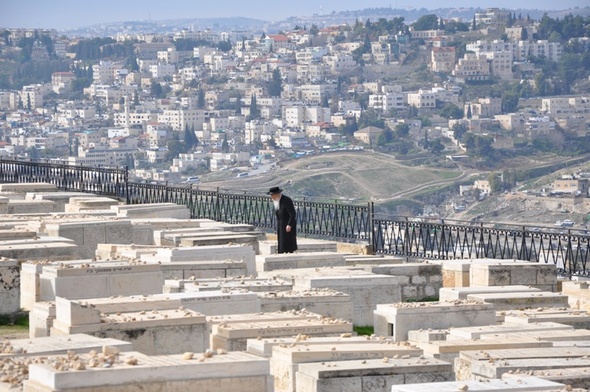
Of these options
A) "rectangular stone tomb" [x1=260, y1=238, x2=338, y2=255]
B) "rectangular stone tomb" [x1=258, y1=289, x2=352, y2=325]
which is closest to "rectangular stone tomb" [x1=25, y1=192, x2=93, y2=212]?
"rectangular stone tomb" [x1=260, y1=238, x2=338, y2=255]

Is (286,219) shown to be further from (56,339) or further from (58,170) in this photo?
(58,170)

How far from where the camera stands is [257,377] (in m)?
7.07

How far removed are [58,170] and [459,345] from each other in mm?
17095

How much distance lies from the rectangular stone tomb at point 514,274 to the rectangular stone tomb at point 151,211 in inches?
177

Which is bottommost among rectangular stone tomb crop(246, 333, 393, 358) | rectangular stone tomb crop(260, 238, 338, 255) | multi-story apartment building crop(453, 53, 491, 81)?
multi-story apartment building crop(453, 53, 491, 81)

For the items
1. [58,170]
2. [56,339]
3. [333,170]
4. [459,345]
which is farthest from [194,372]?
[333,170]

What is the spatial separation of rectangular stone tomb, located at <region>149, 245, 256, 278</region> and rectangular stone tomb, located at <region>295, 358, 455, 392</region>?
4132 millimetres

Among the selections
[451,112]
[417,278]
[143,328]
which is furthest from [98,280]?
[451,112]

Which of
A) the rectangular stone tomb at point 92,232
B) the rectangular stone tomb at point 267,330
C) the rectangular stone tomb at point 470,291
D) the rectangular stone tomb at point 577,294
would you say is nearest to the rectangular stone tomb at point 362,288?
the rectangular stone tomb at point 470,291

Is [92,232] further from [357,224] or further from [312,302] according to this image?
[357,224]

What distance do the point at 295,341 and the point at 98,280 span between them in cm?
256

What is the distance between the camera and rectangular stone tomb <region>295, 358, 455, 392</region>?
24.5 ft

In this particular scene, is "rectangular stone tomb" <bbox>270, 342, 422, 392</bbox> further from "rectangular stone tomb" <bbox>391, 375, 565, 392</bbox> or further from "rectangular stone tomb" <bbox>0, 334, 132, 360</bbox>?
"rectangular stone tomb" <bbox>391, 375, 565, 392</bbox>

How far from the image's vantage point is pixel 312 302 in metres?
10.3
